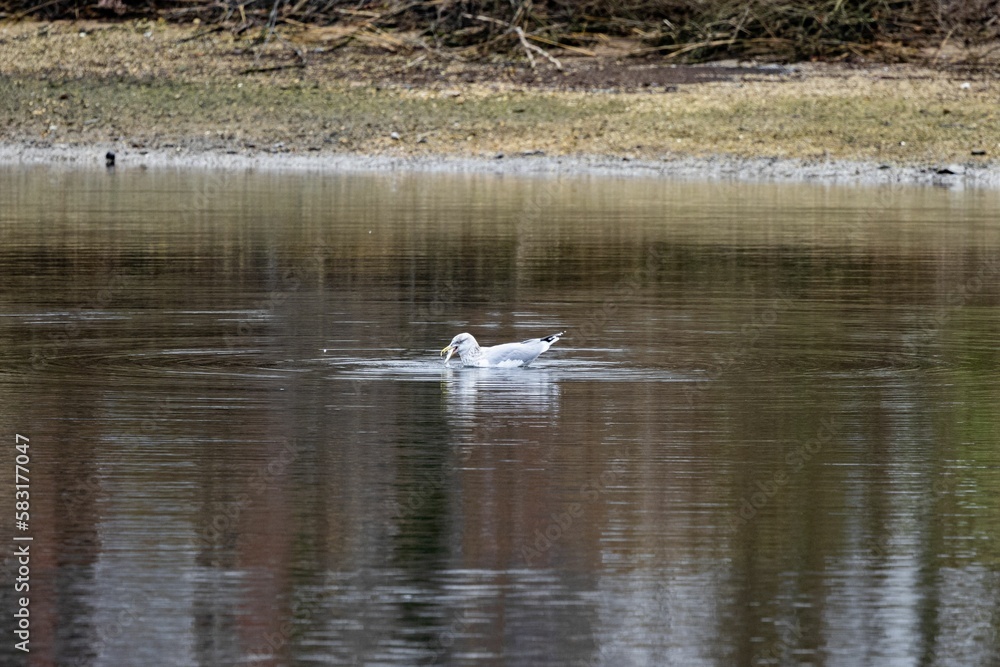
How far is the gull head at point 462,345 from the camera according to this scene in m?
14.2

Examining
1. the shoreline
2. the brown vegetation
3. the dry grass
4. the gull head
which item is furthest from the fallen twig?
the gull head

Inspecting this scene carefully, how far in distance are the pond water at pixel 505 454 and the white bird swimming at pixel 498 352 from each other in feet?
0.37

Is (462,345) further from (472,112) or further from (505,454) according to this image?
(472,112)

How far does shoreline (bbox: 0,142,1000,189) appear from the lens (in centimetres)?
3253

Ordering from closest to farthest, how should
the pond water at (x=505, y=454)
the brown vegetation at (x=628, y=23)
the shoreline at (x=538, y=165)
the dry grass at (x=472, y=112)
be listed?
the pond water at (x=505, y=454) → the shoreline at (x=538, y=165) → the dry grass at (x=472, y=112) → the brown vegetation at (x=628, y=23)

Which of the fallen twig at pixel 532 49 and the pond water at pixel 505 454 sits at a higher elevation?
the fallen twig at pixel 532 49

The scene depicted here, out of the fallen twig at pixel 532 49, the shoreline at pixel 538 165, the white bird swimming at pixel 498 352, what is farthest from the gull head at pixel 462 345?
the fallen twig at pixel 532 49

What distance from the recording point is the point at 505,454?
36.8 feet

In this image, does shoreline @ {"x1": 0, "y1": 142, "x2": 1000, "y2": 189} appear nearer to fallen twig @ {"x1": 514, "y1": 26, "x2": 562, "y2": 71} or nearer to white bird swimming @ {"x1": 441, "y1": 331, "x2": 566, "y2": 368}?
fallen twig @ {"x1": 514, "y1": 26, "x2": 562, "y2": 71}

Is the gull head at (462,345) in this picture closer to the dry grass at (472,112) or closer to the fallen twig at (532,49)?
the dry grass at (472,112)

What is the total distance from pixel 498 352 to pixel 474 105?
21561 millimetres

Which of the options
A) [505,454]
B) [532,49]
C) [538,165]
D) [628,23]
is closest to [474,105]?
[538,165]

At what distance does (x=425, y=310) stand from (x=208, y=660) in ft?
33.6

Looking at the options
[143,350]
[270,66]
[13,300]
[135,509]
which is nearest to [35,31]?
[270,66]
